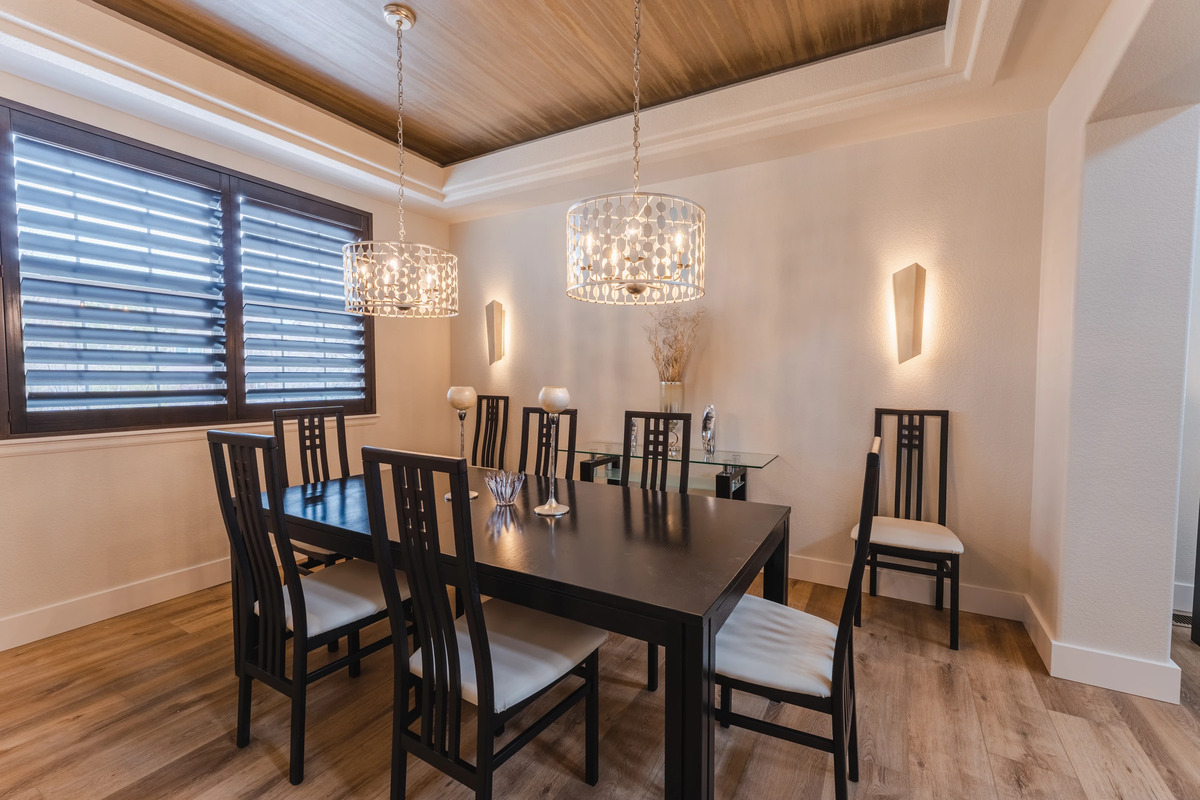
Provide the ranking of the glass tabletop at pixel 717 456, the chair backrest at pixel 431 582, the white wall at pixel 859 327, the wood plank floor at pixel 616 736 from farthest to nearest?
the glass tabletop at pixel 717 456, the white wall at pixel 859 327, the wood plank floor at pixel 616 736, the chair backrest at pixel 431 582

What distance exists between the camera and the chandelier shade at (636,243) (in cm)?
178

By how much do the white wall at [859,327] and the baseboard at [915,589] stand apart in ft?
0.04

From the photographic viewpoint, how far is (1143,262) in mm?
2039

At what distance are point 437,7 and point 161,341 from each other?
90.0 inches

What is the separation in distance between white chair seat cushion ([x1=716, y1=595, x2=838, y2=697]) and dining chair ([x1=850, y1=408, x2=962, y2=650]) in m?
1.13

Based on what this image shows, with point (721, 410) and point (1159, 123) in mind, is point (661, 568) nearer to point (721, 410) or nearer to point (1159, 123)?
point (721, 410)

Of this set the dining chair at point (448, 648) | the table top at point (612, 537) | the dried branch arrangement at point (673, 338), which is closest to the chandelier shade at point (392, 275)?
the table top at point (612, 537)

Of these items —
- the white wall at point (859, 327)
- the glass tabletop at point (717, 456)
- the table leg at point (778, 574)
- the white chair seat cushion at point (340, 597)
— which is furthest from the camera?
the glass tabletop at point (717, 456)

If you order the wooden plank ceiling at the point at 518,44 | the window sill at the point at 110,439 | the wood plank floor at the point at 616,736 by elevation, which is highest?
the wooden plank ceiling at the point at 518,44

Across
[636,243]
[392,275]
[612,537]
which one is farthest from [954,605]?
[392,275]

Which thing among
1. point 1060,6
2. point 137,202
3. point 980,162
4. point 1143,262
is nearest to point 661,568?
point 1143,262

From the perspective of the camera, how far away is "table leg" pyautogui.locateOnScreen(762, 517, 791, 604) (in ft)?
6.44

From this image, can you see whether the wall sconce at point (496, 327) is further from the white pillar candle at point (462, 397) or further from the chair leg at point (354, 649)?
the chair leg at point (354, 649)

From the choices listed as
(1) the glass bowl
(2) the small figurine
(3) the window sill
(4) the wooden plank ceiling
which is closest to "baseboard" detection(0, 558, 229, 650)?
(3) the window sill
